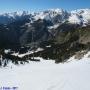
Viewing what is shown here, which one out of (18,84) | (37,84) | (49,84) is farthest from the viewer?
(18,84)

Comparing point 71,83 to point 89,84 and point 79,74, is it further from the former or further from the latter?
point 79,74

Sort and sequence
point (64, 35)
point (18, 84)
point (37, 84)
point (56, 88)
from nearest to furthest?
point (56, 88) → point (37, 84) → point (18, 84) → point (64, 35)

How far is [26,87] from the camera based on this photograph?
44.2ft

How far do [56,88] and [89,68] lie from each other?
4.58 metres

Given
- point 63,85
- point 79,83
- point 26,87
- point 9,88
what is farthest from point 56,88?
point 9,88

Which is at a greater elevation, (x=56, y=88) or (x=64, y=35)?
(x=56, y=88)

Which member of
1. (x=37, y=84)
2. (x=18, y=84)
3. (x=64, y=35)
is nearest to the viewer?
(x=37, y=84)

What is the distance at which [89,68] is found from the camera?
15.7 meters

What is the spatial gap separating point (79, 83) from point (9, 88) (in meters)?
4.36

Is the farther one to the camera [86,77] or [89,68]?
[89,68]

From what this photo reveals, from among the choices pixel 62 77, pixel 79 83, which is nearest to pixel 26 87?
pixel 62 77

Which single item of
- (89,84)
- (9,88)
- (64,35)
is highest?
(89,84)

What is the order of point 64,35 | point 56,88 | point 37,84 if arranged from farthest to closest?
point 64,35, point 37,84, point 56,88

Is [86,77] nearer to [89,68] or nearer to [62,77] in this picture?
[62,77]
